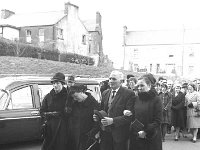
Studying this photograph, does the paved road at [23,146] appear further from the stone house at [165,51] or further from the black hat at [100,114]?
the stone house at [165,51]

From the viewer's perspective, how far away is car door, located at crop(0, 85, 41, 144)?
300 inches

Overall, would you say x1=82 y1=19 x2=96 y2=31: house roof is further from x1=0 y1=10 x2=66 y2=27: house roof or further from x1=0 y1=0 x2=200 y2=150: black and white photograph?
x1=0 y1=0 x2=200 y2=150: black and white photograph

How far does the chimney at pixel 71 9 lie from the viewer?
137 feet

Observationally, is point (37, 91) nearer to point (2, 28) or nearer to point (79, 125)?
point (79, 125)

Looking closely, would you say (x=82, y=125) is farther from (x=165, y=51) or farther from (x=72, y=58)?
(x=165, y=51)

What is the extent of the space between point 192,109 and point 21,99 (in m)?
5.80

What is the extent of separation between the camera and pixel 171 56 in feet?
185

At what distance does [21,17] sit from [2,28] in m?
7.12

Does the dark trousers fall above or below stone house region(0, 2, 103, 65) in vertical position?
below

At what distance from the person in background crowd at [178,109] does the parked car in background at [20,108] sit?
4573 mm

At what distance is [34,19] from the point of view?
4162cm

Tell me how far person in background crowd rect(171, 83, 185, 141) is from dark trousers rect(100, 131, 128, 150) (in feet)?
18.0

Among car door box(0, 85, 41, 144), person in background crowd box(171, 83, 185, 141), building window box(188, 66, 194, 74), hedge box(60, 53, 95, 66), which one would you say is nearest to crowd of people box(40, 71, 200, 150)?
car door box(0, 85, 41, 144)

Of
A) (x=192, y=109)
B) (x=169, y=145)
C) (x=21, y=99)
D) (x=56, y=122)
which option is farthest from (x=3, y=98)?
(x=192, y=109)
